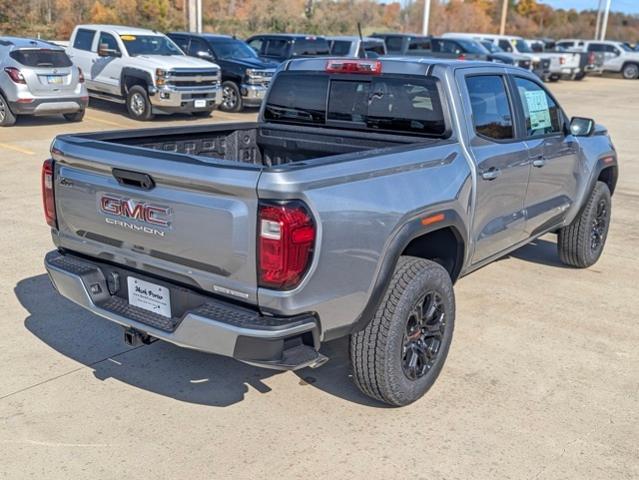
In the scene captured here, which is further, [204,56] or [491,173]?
[204,56]

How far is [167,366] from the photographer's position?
14.5 ft

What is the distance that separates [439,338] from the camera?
13.6 feet

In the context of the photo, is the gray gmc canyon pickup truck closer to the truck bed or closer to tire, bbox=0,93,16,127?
the truck bed

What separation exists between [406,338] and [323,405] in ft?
2.00

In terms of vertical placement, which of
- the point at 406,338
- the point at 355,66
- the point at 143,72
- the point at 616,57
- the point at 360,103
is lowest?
the point at 406,338

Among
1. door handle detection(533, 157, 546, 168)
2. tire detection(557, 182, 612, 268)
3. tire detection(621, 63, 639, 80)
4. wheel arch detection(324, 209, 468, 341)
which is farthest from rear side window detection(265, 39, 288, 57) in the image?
tire detection(621, 63, 639, 80)

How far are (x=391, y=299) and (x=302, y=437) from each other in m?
0.85

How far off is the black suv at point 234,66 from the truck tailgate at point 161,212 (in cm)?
1302

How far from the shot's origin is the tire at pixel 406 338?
3.69 m

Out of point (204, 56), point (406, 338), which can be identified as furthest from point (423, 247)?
point (204, 56)

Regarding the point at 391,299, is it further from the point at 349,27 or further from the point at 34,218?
the point at 349,27

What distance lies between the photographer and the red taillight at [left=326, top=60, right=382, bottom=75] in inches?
182

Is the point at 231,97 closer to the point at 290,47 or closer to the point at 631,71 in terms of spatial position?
the point at 290,47

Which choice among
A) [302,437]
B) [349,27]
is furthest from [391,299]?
[349,27]
